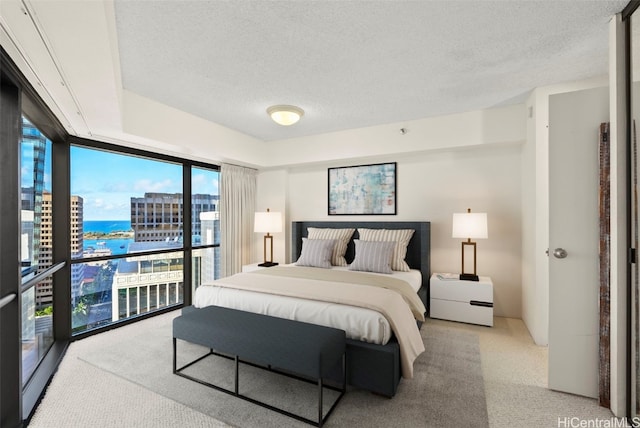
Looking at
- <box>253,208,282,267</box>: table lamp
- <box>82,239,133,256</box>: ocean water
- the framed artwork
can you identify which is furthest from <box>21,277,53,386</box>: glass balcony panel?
the framed artwork

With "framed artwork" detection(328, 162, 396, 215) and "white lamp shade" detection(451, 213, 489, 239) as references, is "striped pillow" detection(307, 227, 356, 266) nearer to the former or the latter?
"framed artwork" detection(328, 162, 396, 215)

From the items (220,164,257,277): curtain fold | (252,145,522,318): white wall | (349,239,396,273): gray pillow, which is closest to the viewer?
(349,239,396,273): gray pillow

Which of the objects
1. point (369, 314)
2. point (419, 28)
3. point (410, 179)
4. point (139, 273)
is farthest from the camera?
point (410, 179)

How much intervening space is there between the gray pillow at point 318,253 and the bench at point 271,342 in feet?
5.08

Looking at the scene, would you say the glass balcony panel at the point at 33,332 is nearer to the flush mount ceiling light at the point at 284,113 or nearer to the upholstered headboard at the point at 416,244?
the flush mount ceiling light at the point at 284,113

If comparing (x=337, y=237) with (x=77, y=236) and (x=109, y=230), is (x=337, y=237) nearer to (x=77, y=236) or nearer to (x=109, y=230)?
(x=109, y=230)

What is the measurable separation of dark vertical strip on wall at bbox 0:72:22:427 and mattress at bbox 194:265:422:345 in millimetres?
1299

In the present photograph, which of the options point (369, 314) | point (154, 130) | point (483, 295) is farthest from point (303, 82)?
point (483, 295)

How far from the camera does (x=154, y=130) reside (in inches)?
125

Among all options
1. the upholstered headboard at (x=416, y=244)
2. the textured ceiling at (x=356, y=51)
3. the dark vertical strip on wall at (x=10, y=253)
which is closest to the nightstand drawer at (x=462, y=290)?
the upholstered headboard at (x=416, y=244)

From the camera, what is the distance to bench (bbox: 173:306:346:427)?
178 centimetres

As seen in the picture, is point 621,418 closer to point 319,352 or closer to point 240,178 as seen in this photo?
point 319,352

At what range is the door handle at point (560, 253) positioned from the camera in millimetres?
2047

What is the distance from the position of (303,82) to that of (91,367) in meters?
3.09
